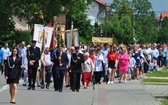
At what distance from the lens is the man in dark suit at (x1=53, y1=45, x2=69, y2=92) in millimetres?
22469

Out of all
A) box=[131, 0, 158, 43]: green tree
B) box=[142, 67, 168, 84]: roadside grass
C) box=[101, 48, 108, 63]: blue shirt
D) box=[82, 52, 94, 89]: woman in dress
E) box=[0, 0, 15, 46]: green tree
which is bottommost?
box=[142, 67, 168, 84]: roadside grass

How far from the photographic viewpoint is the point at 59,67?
22656 mm

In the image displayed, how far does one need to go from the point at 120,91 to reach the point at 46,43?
207 inches

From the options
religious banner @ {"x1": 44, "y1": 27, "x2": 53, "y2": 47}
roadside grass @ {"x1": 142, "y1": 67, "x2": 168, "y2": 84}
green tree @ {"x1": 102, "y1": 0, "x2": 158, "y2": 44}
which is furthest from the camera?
green tree @ {"x1": 102, "y1": 0, "x2": 158, "y2": 44}

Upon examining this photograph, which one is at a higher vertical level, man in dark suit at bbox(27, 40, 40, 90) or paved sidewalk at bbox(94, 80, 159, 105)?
man in dark suit at bbox(27, 40, 40, 90)

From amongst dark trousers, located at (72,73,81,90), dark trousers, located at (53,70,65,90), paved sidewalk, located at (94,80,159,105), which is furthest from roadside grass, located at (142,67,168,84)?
dark trousers, located at (53,70,65,90)

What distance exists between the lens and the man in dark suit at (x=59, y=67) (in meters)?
22.5

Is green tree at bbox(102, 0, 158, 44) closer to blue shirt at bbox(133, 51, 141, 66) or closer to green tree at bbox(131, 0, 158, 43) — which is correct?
green tree at bbox(131, 0, 158, 43)

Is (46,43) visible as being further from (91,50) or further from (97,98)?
(97,98)

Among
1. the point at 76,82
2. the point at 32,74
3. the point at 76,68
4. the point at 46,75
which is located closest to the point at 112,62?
the point at 46,75

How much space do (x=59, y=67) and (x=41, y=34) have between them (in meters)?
3.34

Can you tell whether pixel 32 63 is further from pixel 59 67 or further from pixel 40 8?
pixel 40 8

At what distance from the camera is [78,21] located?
258 ft

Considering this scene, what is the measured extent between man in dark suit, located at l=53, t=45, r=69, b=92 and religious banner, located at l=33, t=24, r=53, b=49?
7.08 ft
